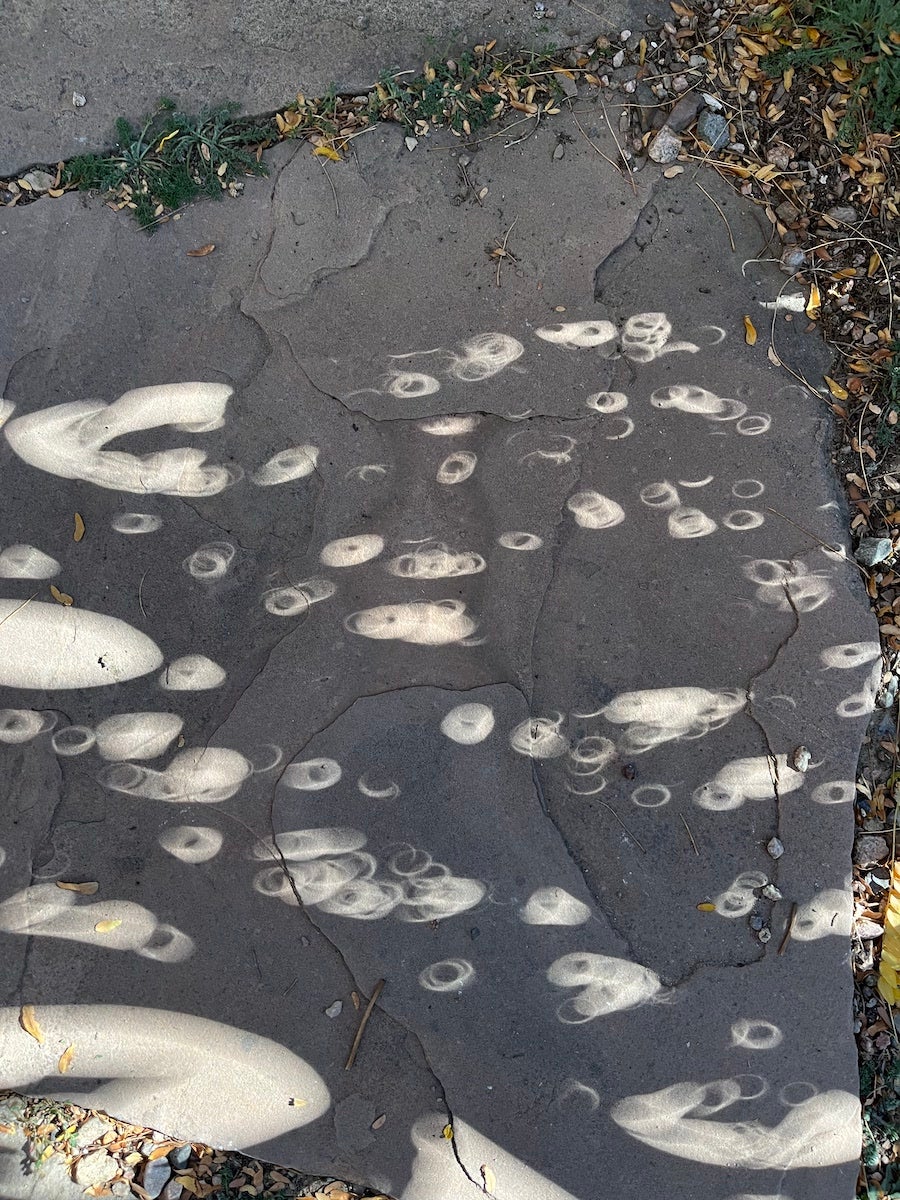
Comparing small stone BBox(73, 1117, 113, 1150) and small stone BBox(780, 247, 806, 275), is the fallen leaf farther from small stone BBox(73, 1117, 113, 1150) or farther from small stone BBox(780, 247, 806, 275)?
small stone BBox(73, 1117, 113, 1150)

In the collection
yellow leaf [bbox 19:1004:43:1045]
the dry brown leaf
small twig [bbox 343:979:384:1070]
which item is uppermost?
the dry brown leaf

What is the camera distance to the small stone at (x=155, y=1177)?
2406 millimetres

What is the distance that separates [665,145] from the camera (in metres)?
2.64

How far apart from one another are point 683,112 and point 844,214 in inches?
29.1

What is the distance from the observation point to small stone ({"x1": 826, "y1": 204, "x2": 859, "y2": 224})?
2.66 metres

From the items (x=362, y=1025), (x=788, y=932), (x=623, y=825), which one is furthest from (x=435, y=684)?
(x=788, y=932)

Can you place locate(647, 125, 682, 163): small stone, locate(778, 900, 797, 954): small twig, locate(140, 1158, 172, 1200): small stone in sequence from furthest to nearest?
locate(647, 125, 682, 163): small stone, locate(778, 900, 797, 954): small twig, locate(140, 1158, 172, 1200): small stone

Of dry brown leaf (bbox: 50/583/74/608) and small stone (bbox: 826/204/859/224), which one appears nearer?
dry brown leaf (bbox: 50/583/74/608)

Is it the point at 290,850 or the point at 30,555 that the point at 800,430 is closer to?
the point at 290,850

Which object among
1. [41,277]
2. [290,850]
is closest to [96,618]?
[290,850]

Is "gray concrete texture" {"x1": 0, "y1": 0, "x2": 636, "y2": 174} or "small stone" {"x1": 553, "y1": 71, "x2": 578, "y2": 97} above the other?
"gray concrete texture" {"x1": 0, "y1": 0, "x2": 636, "y2": 174}

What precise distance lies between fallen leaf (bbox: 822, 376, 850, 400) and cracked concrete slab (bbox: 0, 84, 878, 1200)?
0.07 metres

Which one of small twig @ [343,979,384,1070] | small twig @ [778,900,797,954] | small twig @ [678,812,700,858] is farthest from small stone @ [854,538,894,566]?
small twig @ [343,979,384,1070]

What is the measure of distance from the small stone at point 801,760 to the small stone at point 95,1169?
2842mm
